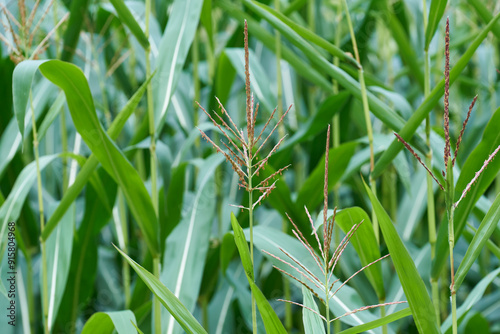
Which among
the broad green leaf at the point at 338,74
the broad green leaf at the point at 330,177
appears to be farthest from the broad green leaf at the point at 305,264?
the broad green leaf at the point at 338,74

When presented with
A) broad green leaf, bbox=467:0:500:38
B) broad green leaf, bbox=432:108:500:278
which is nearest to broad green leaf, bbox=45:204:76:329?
broad green leaf, bbox=432:108:500:278

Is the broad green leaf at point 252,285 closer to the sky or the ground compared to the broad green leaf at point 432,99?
closer to the ground

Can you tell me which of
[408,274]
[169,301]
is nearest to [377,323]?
[408,274]

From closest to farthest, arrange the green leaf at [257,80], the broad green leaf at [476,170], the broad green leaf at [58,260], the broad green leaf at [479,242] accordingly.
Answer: the broad green leaf at [479,242]
the broad green leaf at [476,170]
the broad green leaf at [58,260]
the green leaf at [257,80]

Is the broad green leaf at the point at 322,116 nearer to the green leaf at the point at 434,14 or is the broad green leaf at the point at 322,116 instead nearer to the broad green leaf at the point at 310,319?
the green leaf at the point at 434,14

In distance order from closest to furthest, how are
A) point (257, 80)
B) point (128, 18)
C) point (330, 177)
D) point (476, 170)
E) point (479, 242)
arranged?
point (479, 242) < point (476, 170) < point (128, 18) < point (330, 177) < point (257, 80)

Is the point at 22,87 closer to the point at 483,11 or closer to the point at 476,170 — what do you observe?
the point at 476,170

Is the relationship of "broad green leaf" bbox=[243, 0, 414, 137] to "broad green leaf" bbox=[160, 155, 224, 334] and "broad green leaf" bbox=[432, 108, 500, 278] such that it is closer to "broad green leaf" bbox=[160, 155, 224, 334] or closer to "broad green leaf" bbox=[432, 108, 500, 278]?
"broad green leaf" bbox=[432, 108, 500, 278]
